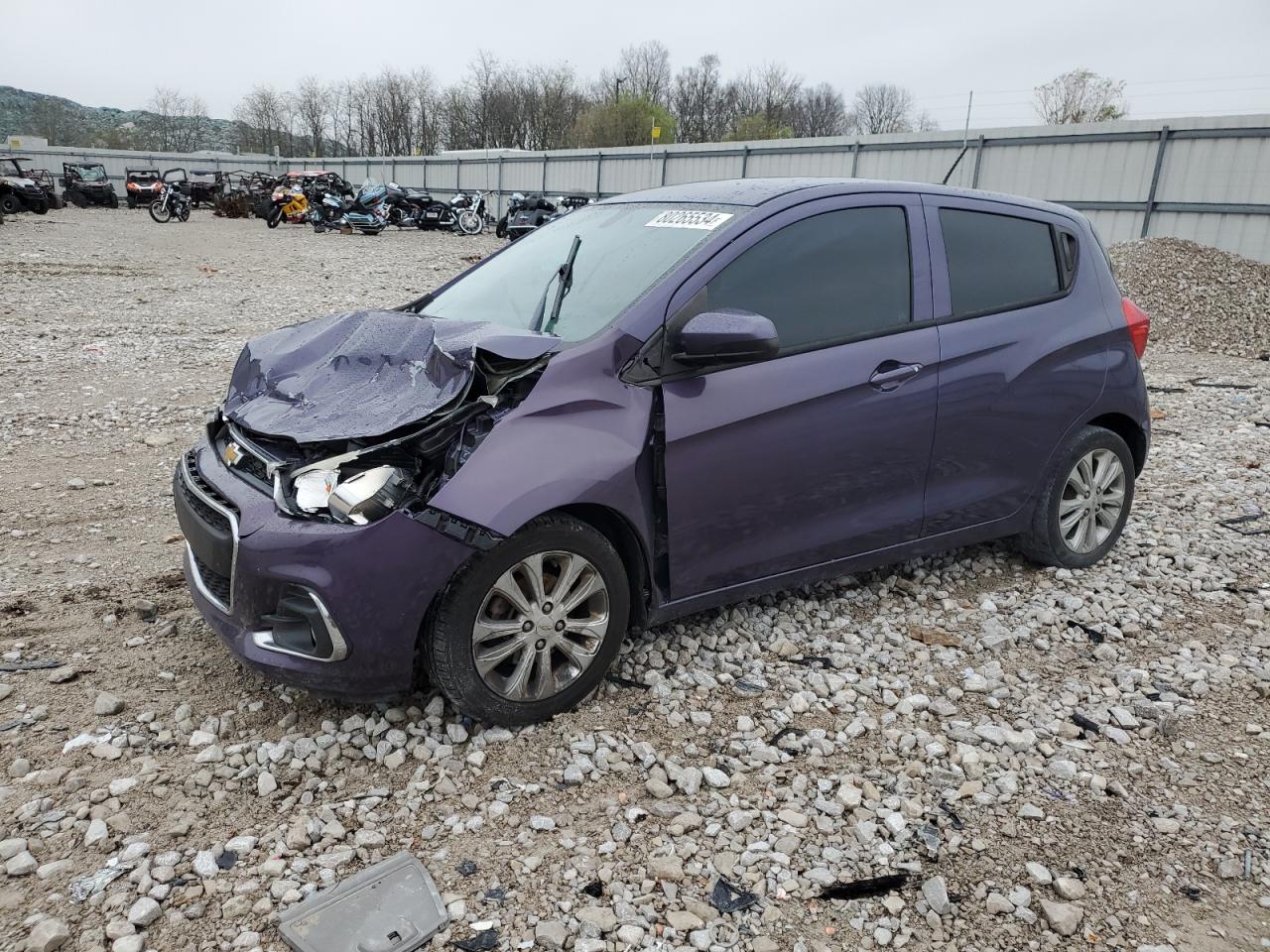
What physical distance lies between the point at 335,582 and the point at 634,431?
3.49 feet

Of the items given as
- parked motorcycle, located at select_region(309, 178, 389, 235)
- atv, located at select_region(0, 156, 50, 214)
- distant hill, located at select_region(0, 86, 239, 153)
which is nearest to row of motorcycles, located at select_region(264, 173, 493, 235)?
parked motorcycle, located at select_region(309, 178, 389, 235)

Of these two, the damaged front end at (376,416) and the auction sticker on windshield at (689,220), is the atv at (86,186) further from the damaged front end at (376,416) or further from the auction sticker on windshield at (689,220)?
the auction sticker on windshield at (689,220)

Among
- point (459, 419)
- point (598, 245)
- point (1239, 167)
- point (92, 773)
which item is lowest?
point (92, 773)

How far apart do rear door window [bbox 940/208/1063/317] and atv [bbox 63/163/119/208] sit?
43.2m

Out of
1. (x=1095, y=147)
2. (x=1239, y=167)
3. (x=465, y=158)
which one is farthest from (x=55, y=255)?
(x=465, y=158)

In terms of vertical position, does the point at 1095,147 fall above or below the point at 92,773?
above

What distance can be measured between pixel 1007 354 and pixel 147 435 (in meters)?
5.72

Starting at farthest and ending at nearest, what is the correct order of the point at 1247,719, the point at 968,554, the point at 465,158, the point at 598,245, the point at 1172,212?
the point at 465,158
the point at 1172,212
the point at 968,554
the point at 598,245
the point at 1247,719

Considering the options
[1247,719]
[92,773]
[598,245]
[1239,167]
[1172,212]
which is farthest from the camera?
[1172,212]

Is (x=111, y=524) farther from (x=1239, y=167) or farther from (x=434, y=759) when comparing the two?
(x=1239, y=167)

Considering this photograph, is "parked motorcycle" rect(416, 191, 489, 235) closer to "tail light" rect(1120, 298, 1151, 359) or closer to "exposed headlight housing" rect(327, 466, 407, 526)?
"tail light" rect(1120, 298, 1151, 359)

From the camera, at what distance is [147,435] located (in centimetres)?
665

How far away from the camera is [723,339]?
309cm

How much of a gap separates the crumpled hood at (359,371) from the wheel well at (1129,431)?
9.57 feet
